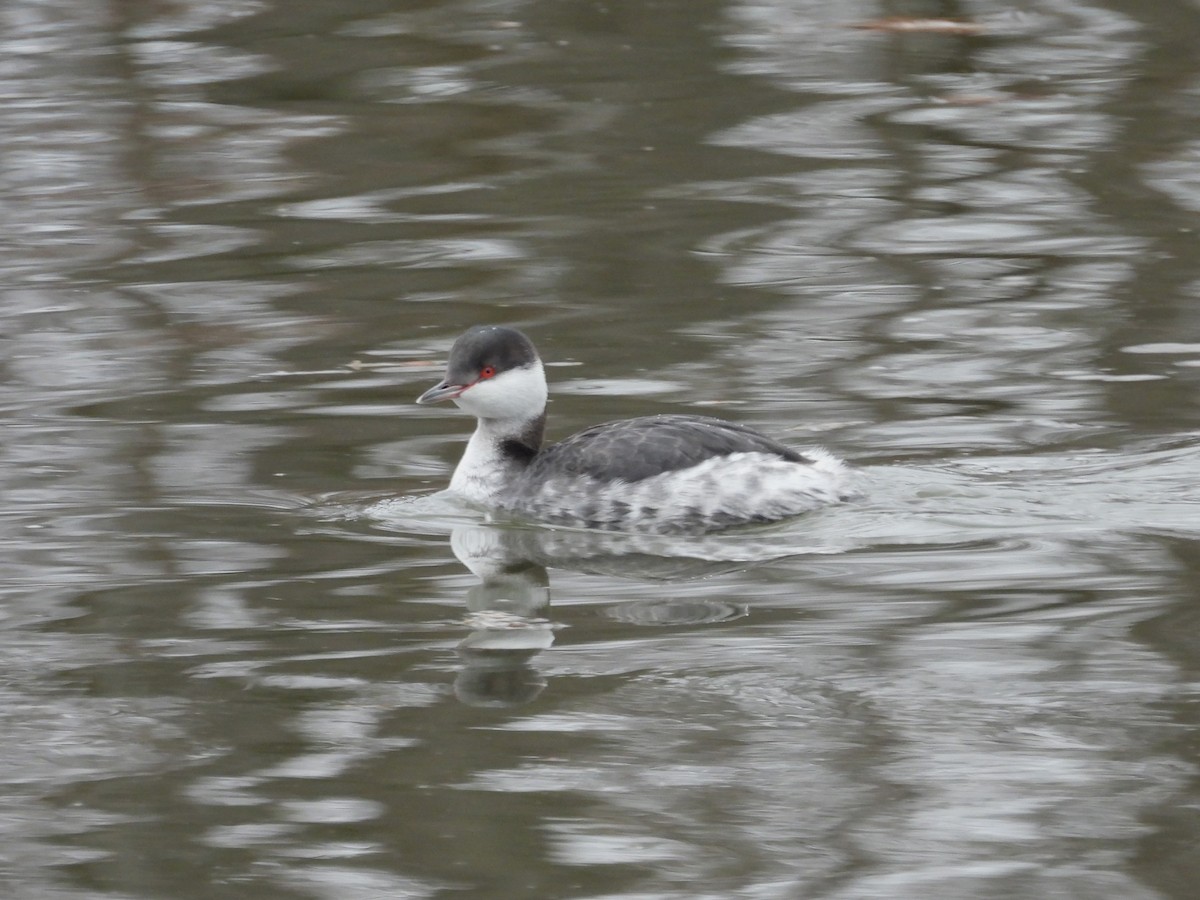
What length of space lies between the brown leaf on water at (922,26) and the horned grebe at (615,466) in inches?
350

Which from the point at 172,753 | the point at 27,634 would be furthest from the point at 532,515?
the point at 172,753

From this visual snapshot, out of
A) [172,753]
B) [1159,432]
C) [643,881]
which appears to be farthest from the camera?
[1159,432]

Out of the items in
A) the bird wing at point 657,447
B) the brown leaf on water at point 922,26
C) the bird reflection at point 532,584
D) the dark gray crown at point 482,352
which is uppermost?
the dark gray crown at point 482,352

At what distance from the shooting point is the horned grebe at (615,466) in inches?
290

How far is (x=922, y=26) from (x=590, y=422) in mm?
8345

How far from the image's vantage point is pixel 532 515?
25.3ft

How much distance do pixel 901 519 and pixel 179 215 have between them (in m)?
6.11

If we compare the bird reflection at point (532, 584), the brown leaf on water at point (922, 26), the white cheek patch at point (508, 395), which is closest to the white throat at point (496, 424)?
the white cheek patch at point (508, 395)

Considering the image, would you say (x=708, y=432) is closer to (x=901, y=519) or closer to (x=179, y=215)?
(x=901, y=519)

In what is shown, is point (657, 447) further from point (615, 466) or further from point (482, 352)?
point (482, 352)

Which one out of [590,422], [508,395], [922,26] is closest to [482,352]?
[508,395]

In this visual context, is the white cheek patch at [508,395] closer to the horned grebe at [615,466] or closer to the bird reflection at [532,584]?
the horned grebe at [615,466]

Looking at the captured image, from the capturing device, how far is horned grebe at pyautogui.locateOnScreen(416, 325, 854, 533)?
24.1 feet

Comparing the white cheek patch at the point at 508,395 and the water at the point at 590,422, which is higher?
the white cheek patch at the point at 508,395
